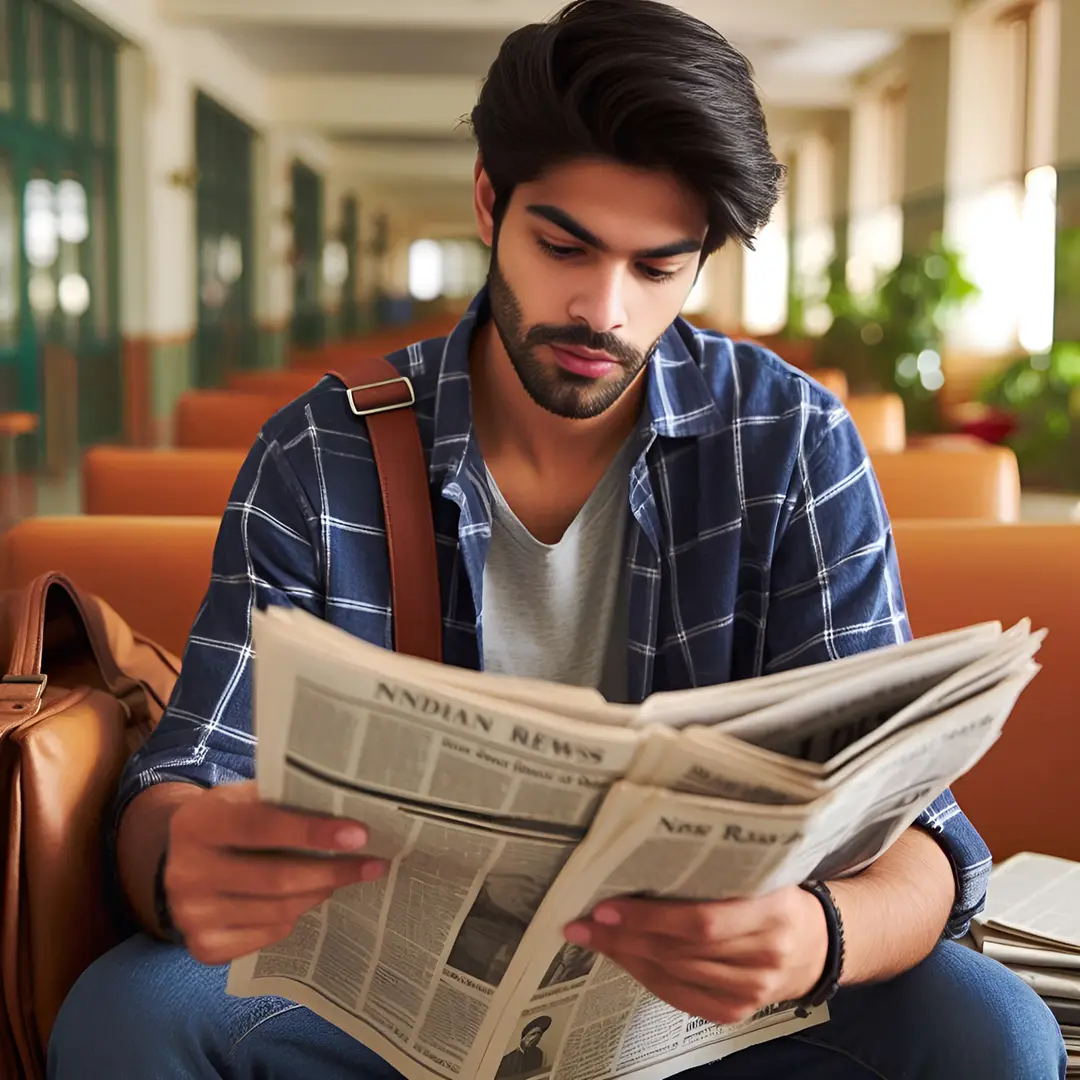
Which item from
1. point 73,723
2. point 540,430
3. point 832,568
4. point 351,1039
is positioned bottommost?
point 351,1039

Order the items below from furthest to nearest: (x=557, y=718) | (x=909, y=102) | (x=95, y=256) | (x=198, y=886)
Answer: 1. (x=909, y=102)
2. (x=95, y=256)
3. (x=198, y=886)
4. (x=557, y=718)

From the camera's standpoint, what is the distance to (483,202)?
130cm

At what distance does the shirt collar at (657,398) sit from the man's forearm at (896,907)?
1.30ft

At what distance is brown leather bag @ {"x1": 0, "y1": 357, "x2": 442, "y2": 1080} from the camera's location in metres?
1.05

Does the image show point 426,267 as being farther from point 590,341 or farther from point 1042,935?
point 1042,935

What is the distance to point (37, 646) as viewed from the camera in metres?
1.15

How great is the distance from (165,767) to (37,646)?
0.16 m

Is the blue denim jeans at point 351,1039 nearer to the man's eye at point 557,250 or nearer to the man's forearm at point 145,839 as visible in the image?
the man's forearm at point 145,839

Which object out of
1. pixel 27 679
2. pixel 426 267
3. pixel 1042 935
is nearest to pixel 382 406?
pixel 27 679

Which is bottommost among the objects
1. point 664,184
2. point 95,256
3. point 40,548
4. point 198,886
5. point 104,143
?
point 198,886

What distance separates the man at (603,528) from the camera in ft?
3.39

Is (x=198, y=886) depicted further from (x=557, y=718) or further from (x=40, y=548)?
(x=40, y=548)

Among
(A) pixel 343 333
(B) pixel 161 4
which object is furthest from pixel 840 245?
(A) pixel 343 333

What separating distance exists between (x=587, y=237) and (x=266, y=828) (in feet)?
1.89
